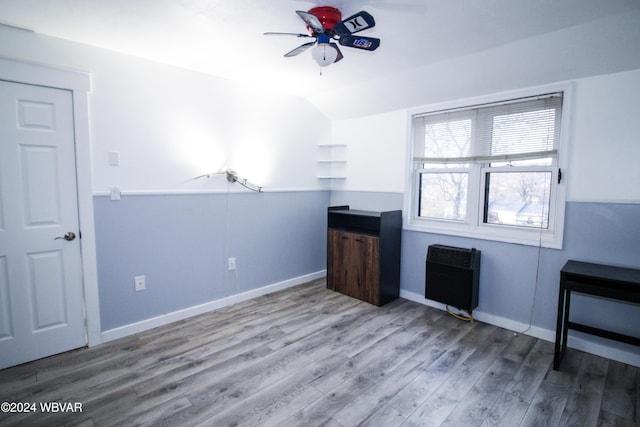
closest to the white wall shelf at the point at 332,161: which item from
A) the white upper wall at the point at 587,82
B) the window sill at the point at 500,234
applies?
the window sill at the point at 500,234

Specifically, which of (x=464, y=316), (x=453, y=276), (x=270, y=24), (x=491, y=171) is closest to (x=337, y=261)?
(x=453, y=276)

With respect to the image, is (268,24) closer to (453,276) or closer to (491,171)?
(491,171)

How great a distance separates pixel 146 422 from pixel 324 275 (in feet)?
9.83

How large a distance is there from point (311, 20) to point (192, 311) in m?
2.88

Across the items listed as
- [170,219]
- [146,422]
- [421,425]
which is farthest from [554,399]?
[170,219]

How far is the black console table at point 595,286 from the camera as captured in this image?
6.88 ft

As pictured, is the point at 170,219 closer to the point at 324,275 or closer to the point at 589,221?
the point at 324,275

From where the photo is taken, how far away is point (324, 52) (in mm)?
2010

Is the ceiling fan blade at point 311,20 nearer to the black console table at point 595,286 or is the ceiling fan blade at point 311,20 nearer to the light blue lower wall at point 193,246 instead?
the light blue lower wall at point 193,246

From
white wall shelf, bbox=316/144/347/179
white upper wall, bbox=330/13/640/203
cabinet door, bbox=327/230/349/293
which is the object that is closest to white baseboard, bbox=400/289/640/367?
cabinet door, bbox=327/230/349/293

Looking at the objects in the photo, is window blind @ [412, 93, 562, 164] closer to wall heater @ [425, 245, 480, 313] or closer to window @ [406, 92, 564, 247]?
window @ [406, 92, 564, 247]

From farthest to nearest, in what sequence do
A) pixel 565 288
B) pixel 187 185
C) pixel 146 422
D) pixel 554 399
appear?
pixel 187 185 → pixel 565 288 → pixel 554 399 → pixel 146 422

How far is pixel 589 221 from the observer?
257 centimetres

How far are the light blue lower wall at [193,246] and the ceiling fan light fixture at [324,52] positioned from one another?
190 centimetres
